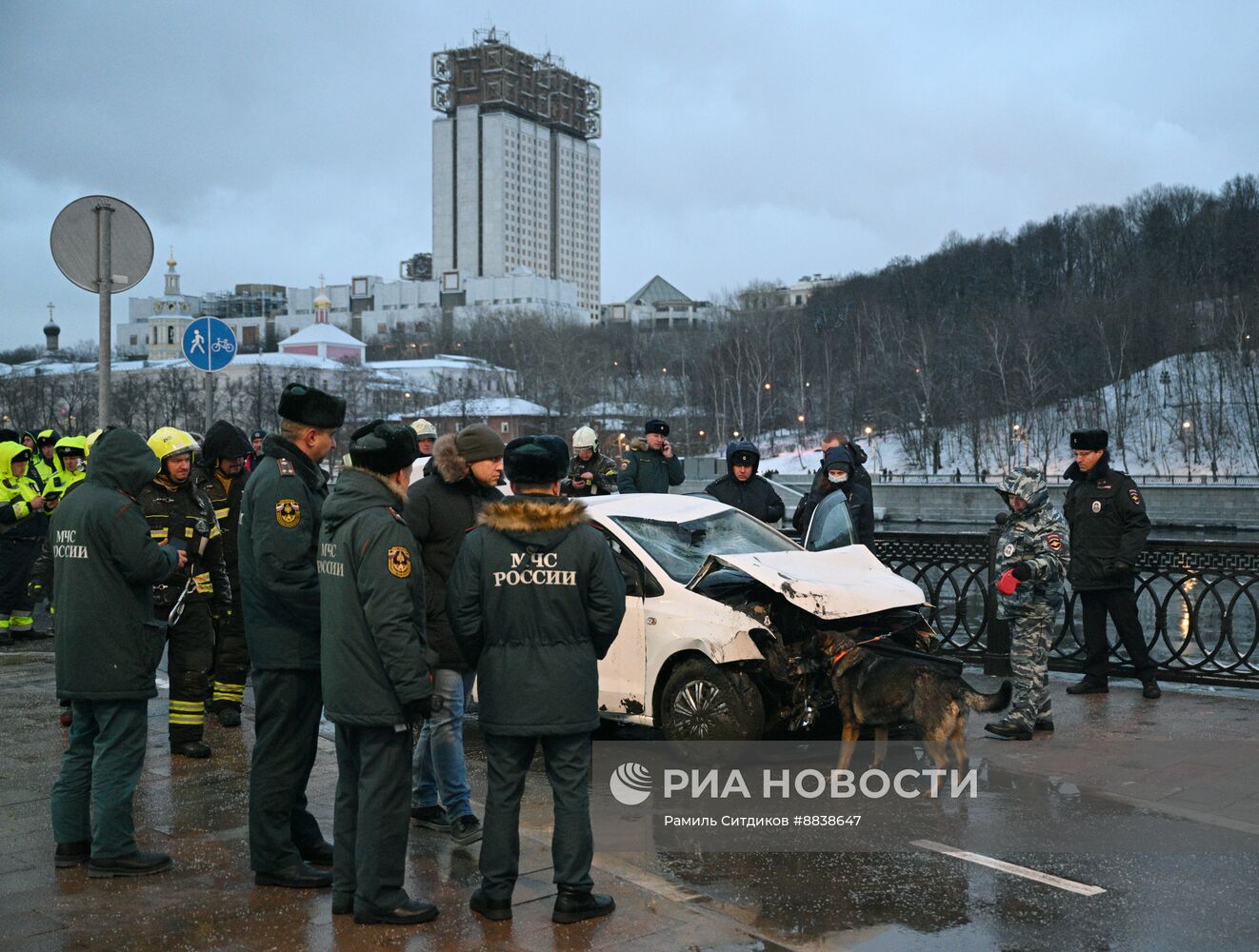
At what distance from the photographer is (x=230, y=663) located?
28.3 feet

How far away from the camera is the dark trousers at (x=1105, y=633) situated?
967cm

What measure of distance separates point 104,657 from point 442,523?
1607mm

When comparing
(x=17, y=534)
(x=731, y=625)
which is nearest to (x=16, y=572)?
(x=17, y=534)

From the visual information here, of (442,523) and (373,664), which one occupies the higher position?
(442,523)

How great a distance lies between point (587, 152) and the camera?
195125 millimetres

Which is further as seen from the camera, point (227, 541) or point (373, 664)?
point (227, 541)

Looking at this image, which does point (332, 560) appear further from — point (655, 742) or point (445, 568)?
point (655, 742)

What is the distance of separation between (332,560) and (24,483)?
842cm

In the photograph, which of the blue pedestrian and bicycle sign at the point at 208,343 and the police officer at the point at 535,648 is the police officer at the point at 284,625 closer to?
the police officer at the point at 535,648

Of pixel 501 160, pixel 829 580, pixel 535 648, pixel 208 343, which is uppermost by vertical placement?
pixel 501 160

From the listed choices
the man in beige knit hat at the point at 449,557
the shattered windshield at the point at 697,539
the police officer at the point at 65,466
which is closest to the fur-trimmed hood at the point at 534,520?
the man in beige knit hat at the point at 449,557

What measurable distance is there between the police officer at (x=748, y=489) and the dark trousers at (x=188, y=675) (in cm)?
430

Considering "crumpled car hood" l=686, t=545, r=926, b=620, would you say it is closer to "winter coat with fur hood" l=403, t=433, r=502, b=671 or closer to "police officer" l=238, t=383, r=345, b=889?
"winter coat with fur hood" l=403, t=433, r=502, b=671

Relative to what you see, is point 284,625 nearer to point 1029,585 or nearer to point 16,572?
point 1029,585
